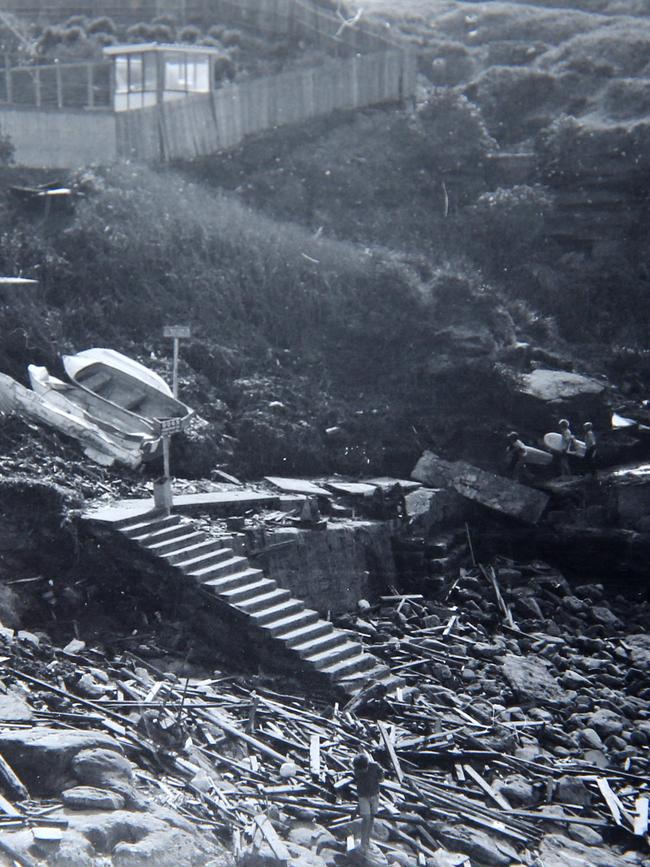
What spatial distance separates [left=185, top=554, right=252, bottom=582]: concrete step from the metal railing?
1629 centimetres

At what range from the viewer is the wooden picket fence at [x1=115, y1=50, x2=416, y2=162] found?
2617cm

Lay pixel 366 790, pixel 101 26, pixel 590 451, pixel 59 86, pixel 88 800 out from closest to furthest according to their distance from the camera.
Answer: pixel 88 800, pixel 366 790, pixel 590 451, pixel 59 86, pixel 101 26

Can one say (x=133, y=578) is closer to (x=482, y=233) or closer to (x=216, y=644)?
(x=216, y=644)

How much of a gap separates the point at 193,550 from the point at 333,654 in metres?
2.29

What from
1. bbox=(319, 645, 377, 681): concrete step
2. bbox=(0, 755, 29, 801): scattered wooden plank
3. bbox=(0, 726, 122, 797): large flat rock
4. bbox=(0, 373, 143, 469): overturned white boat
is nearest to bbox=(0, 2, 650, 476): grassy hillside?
bbox=(0, 373, 143, 469): overturned white boat

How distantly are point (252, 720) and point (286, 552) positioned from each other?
158 inches

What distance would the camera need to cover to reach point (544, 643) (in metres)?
16.8

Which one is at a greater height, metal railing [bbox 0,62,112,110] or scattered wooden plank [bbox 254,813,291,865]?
metal railing [bbox 0,62,112,110]

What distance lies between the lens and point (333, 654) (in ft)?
46.9

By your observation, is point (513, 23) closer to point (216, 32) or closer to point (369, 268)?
point (216, 32)

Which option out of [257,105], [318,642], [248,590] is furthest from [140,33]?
[318,642]

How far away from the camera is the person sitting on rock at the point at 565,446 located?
20.7 m

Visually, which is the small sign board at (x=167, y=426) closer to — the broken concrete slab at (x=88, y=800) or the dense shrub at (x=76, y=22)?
the broken concrete slab at (x=88, y=800)

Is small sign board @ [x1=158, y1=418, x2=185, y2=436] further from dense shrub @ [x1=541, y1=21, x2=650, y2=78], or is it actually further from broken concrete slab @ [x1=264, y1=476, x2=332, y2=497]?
dense shrub @ [x1=541, y1=21, x2=650, y2=78]
